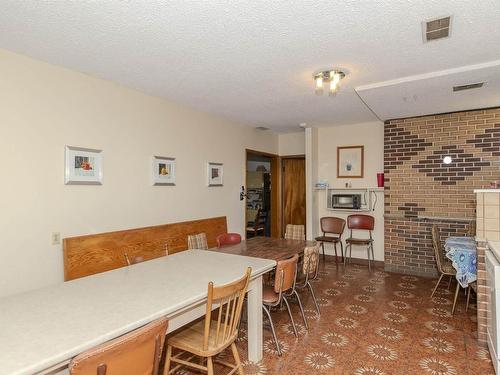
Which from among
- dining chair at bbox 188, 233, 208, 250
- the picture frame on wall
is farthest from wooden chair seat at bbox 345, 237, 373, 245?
dining chair at bbox 188, 233, 208, 250

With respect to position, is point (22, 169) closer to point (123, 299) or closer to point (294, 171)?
point (123, 299)

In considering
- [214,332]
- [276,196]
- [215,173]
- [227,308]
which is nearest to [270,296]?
[214,332]

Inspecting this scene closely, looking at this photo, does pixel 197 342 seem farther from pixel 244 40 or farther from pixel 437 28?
pixel 437 28

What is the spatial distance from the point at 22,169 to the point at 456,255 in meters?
4.30

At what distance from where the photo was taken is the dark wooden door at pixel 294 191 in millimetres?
6801

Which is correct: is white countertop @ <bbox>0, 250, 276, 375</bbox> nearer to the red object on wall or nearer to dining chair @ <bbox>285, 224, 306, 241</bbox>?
dining chair @ <bbox>285, 224, 306, 241</bbox>

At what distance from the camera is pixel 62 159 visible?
117 inches

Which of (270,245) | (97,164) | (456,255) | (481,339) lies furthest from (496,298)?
(97,164)

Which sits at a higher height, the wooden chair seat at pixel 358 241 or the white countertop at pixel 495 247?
the white countertop at pixel 495 247

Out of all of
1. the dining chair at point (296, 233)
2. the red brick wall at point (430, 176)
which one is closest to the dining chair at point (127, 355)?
the dining chair at point (296, 233)

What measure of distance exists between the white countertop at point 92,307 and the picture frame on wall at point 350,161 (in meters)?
3.87

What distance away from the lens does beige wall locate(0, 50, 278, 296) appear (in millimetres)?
2629

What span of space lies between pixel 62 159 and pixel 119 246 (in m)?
1.09

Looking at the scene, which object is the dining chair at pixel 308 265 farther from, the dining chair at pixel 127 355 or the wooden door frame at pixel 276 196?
the wooden door frame at pixel 276 196
